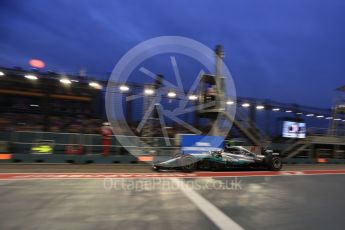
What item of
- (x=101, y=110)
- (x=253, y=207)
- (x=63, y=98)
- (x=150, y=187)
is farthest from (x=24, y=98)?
(x=253, y=207)

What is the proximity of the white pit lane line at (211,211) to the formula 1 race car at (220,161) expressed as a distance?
399 cm

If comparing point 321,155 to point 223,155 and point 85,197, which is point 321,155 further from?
point 85,197

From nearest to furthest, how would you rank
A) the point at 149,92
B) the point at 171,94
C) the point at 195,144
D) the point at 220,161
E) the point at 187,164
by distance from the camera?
1. the point at 187,164
2. the point at 220,161
3. the point at 195,144
4. the point at 149,92
5. the point at 171,94

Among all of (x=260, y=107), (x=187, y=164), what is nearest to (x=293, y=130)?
(x=260, y=107)

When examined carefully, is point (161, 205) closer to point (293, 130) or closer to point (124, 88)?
point (124, 88)

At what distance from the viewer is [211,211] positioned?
23.4 feet

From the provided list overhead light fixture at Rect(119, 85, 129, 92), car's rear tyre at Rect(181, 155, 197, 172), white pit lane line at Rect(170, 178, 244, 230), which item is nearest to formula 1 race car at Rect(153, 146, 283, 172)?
car's rear tyre at Rect(181, 155, 197, 172)

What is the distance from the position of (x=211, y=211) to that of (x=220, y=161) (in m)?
7.94

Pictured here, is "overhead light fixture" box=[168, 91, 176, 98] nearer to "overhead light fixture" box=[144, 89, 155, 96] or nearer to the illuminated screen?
"overhead light fixture" box=[144, 89, 155, 96]

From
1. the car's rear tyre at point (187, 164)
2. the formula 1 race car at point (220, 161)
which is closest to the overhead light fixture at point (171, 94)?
the formula 1 race car at point (220, 161)

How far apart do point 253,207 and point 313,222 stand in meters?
1.37

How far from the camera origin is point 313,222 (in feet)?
21.6

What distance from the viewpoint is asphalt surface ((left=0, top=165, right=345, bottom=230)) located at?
241 inches

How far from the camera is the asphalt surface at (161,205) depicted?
241 inches
